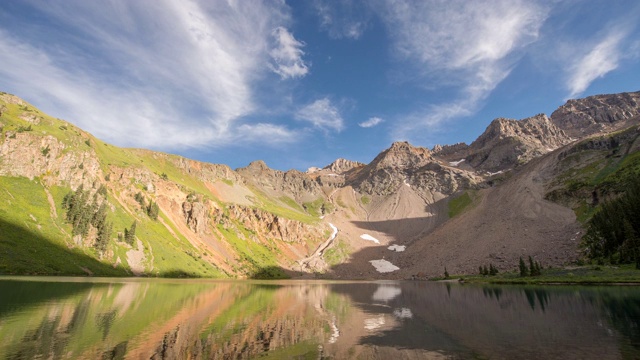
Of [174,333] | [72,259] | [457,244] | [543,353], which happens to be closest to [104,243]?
[72,259]

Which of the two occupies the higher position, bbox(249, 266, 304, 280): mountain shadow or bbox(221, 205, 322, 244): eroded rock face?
bbox(221, 205, 322, 244): eroded rock face

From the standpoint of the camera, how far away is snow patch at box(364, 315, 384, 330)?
85.4ft

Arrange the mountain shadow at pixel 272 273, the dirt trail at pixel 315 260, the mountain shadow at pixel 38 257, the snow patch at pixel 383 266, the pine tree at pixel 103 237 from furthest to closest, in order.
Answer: the snow patch at pixel 383 266, the dirt trail at pixel 315 260, the mountain shadow at pixel 272 273, the pine tree at pixel 103 237, the mountain shadow at pixel 38 257

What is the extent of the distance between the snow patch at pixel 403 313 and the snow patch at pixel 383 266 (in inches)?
4579

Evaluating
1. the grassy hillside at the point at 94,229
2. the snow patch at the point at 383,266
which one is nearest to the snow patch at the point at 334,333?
the grassy hillside at the point at 94,229

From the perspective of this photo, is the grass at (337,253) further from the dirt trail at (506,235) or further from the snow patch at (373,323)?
the snow patch at (373,323)

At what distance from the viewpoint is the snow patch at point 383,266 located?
149 m

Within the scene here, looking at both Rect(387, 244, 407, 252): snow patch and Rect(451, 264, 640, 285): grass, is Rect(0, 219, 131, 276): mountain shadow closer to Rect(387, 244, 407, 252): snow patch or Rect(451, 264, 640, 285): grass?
Rect(451, 264, 640, 285): grass

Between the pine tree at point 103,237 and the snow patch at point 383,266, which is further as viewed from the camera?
the snow patch at point 383,266

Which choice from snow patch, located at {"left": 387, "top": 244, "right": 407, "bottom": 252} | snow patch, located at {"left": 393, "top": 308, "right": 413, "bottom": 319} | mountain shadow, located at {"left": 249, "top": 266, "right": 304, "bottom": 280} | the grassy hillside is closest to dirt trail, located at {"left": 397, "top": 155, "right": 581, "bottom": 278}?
snow patch, located at {"left": 387, "top": 244, "right": 407, "bottom": 252}

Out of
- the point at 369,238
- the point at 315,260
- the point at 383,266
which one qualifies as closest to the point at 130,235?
the point at 315,260

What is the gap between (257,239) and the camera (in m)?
152

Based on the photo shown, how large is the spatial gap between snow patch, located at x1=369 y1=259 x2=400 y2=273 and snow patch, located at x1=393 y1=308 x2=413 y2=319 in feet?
382

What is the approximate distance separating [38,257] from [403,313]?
259ft
